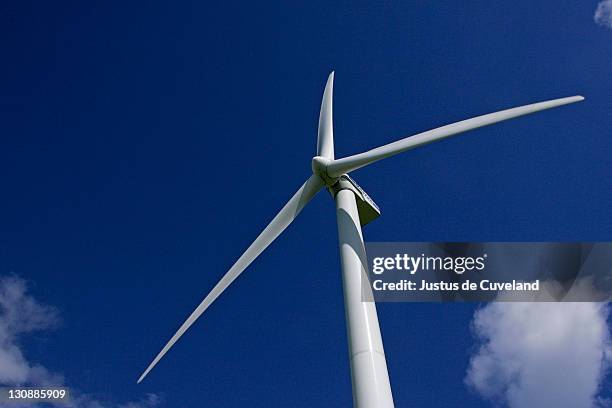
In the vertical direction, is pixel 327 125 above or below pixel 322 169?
above

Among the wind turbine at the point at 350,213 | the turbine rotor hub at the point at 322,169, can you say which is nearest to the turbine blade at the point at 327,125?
the wind turbine at the point at 350,213

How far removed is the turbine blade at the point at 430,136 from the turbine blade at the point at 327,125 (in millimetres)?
3022

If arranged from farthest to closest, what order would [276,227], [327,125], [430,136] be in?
1. [327,125]
2. [276,227]
3. [430,136]

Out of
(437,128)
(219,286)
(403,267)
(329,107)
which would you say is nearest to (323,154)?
(329,107)

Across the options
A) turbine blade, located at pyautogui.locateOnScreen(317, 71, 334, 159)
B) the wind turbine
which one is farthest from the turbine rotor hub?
turbine blade, located at pyautogui.locateOnScreen(317, 71, 334, 159)

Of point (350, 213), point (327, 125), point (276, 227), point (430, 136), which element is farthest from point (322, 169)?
point (327, 125)

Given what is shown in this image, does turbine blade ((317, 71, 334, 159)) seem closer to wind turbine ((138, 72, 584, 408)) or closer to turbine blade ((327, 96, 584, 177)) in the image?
wind turbine ((138, 72, 584, 408))

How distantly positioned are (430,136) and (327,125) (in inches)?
260

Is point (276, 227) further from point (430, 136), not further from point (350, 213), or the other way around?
point (430, 136)

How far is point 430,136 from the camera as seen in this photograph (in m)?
21.4

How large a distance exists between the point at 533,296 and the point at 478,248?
2107 mm

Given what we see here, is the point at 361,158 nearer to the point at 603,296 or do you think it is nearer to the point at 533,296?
the point at 533,296

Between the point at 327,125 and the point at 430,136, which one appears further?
the point at 327,125

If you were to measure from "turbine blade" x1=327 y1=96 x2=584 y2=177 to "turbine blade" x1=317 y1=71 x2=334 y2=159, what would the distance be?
9.91 ft
